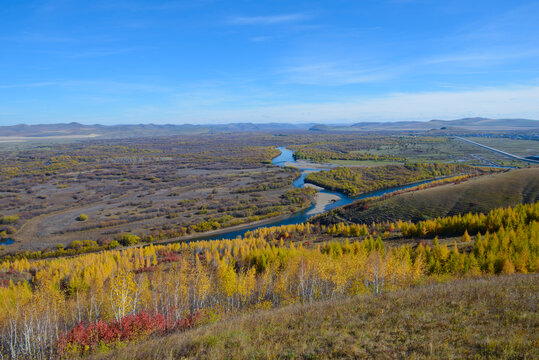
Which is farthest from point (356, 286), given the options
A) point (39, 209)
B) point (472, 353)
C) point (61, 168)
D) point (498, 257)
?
point (61, 168)

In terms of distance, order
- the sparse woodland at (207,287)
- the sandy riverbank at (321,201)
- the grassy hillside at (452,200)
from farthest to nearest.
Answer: the sandy riverbank at (321,201) < the grassy hillside at (452,200) < the sparse woodland at (207,287)

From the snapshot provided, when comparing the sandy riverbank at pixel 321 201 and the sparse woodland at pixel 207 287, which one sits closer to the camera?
the sparse woodland at pixel 207 287

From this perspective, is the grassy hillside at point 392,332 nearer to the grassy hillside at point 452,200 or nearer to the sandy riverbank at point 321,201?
the grassy hillside at point 452,200

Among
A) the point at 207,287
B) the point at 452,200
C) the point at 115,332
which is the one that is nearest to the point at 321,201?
the point at 452,200

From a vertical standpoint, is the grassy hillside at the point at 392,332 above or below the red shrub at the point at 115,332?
above

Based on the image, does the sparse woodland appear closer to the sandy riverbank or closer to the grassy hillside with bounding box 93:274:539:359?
the grassy hillside with bounding box 93:274:539:359

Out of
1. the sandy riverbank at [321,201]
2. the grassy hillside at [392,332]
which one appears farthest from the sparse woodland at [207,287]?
the sandy riverbank at [321,201]

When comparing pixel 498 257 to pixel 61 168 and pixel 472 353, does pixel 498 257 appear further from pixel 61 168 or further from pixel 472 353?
pixel 61 168
